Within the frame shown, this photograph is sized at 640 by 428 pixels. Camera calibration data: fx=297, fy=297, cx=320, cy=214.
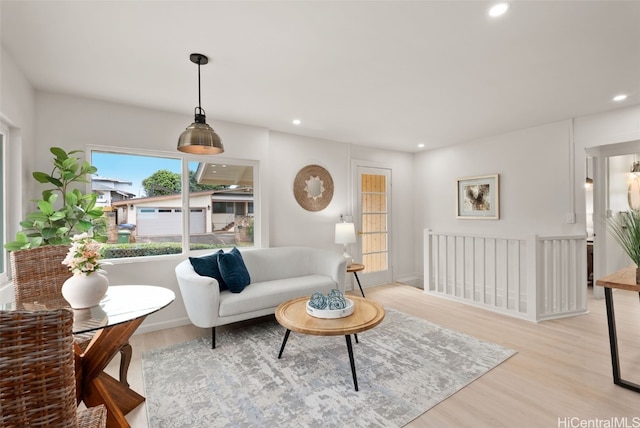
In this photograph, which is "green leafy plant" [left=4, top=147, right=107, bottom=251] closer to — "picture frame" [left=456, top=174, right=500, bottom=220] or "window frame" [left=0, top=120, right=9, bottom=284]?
"window frame" [left=0, top=120, right=9, bottom=284]

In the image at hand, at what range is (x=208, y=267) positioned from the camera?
308cm

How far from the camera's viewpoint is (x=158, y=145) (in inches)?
132

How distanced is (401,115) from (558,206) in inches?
96.1

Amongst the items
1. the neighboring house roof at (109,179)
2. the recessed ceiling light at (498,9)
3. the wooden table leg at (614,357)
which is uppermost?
the recessed ceiling light at (498,9)

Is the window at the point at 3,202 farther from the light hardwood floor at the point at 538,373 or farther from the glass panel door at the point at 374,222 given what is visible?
the glass panel door at the point at 374,222

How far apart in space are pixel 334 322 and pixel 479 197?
3.72m

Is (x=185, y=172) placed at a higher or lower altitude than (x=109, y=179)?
higher

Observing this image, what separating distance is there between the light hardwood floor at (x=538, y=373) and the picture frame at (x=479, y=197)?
64.6 inches

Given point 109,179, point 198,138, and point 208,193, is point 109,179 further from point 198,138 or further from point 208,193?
point 198,138

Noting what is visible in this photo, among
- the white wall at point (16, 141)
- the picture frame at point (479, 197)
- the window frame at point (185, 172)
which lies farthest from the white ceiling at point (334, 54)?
the picture frame at point (479, 197)

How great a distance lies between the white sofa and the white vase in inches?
40.1

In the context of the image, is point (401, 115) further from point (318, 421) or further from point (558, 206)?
point (318, 421)

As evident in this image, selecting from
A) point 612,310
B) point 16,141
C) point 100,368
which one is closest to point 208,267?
point 100,368

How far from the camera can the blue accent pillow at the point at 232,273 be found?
10.0 feet
